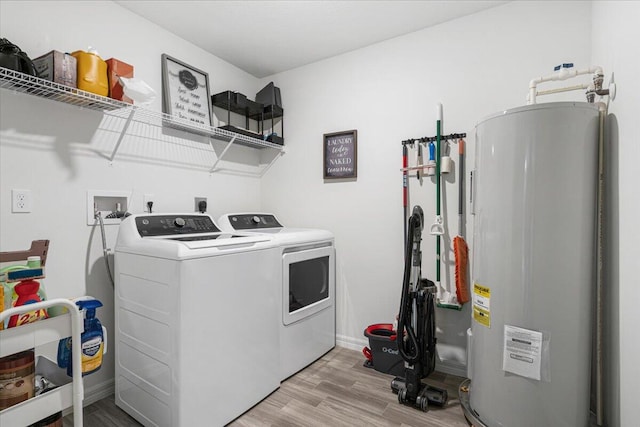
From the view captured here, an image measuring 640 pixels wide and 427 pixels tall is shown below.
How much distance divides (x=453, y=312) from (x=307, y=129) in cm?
194

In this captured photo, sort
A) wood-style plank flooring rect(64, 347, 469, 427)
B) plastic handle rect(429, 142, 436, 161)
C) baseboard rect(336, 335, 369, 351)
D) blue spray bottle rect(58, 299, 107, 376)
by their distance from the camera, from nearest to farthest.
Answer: blue spray bottle rect(58, 299, 107, 376)
wood-style plank flooring rect(64, 347, 469, 427)
plastic handle rect(429, 142, 436, 161)
baseboard rect(336, 335, 369, 351)

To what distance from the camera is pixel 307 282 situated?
7.75 ft

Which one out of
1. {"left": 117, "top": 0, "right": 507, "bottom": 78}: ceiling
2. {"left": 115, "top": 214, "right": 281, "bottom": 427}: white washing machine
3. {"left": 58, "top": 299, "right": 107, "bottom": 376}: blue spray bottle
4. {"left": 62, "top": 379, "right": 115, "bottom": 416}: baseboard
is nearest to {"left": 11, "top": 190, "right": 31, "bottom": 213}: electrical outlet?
{"left": 115, "top": 214, "right": 281, "bottom": 427}: white washing machine

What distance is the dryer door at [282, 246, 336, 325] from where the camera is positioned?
6.98 feet

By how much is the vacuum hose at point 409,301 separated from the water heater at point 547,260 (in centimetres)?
47

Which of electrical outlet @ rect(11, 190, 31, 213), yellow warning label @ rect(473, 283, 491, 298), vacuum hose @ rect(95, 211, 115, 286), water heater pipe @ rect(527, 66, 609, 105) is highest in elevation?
water heater pipe @ rect(527, 66, 609, 105)

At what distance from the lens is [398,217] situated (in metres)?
2.48

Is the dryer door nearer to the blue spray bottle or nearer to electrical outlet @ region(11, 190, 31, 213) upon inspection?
the blue spray bottle

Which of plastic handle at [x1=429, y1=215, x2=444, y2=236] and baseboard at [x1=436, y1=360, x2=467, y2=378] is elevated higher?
plastic handle at [x1=429, y1=215, x2=444, y2=236]

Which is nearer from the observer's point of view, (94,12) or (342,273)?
(94,12)

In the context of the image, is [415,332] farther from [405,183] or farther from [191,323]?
[191,323]

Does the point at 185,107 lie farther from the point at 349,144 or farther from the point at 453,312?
the point at 453,312

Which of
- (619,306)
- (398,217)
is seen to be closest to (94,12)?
(398,217)

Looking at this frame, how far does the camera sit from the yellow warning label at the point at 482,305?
1618 millimetres
